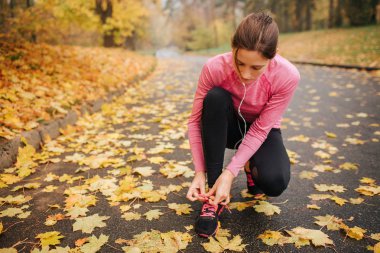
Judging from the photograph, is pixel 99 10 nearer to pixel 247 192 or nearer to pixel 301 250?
pixel 247 192

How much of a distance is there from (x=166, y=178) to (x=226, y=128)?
0.99m

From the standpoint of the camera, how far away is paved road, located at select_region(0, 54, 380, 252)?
1998mm

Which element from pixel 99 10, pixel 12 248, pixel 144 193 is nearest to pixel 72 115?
pixel 144 193

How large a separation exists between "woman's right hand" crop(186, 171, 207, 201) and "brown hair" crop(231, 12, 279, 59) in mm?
866

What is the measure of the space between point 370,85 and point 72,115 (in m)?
6.34

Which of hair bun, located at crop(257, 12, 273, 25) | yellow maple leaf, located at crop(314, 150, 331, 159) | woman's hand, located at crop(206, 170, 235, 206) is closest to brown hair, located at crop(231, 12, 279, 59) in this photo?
hair bun, located at crop(257, 12, 273, 25)

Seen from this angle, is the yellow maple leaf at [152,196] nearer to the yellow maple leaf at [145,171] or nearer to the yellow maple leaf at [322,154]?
the yellow maple leaf at [145,171]

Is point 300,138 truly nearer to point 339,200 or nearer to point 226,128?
point 339,200

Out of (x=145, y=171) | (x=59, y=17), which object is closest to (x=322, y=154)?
(x=145, y=171)

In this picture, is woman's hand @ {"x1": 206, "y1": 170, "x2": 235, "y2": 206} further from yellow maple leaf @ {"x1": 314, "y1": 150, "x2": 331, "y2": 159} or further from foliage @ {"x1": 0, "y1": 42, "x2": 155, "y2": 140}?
foliage @ {"x1": 0, "y1": 42, "x2": 155, "y2": 140}

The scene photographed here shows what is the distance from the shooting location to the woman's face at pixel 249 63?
1.66m

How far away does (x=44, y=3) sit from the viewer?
8.21 metres

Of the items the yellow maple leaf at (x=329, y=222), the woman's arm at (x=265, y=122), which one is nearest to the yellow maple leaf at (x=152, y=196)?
the woman's arm at (x=265, y=122)

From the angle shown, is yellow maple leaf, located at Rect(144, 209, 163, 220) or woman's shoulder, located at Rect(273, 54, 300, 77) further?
yellow maple leaf, located at Rect(144, 209, 163, 220)
